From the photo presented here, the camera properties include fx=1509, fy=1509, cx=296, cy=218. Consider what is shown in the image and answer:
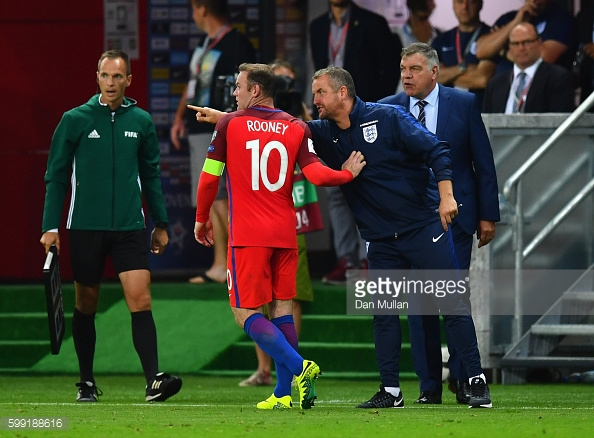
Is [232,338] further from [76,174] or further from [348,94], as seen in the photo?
[348,94]

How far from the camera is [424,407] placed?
8.96 m

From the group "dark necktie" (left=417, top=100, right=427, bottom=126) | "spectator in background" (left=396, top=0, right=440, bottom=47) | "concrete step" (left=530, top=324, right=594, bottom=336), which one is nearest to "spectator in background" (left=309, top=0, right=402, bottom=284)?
"spectator in background" (left=396, top=0, right=440, bottom=47)

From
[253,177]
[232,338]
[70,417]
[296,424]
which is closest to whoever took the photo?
[296,424]

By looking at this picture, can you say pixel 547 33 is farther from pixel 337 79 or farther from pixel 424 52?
pixel 337 79

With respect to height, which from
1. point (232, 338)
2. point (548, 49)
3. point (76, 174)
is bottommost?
point (232, 338)

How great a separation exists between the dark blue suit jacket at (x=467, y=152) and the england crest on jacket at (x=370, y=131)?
68 cm

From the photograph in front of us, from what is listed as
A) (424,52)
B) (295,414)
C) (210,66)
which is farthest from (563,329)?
(210,66)

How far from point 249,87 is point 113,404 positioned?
7.28 feet

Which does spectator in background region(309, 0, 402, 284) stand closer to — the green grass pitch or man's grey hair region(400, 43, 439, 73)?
the green grass pitch

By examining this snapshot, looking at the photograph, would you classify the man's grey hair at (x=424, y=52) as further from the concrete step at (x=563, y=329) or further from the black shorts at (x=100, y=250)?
the concrete step at (x=563, y=329)

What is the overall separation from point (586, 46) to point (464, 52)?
52.3 inches

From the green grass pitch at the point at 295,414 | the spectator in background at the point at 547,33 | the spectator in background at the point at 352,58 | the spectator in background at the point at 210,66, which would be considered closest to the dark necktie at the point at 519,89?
the spectator in background at the point at 547,33

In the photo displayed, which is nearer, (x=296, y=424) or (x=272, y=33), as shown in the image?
(x=296, y=424)

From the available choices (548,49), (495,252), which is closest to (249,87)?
(495,252)
